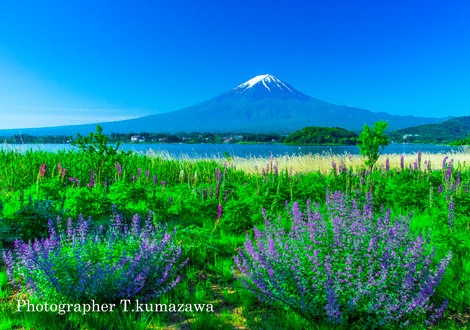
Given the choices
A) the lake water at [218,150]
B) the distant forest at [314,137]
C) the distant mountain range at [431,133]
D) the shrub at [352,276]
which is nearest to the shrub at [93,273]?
the shrub at [352,276]

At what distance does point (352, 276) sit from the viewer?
3254 millimetres

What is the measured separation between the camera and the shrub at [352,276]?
301cm

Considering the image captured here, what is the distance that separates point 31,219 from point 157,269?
2.73m

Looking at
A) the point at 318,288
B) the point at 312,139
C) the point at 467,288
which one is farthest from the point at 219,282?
the point at 312,139

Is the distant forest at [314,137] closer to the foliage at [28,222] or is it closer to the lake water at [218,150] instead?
the lake water at [218,150]

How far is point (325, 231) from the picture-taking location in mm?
3775

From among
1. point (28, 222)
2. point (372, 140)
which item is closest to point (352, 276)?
point (28, 222)

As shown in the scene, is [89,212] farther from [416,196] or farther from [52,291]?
[416,196]

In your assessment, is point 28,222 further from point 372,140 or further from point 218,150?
point 218,150

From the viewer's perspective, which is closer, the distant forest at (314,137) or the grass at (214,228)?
the grass at (214,228)

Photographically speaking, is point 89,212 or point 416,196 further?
point 416,196

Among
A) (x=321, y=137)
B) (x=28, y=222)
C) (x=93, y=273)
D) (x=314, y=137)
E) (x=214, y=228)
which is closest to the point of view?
(x=93, y=273)

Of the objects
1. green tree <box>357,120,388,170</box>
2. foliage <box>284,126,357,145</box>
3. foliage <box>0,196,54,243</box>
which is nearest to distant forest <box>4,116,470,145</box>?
foliage <box>284,126,357,145</box>

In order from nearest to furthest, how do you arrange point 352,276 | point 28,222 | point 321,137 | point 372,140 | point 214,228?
point 352,276
point 28,222
point 214,228
point 372,140
point 321,137
